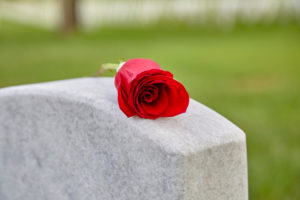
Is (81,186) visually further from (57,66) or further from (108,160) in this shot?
(57,66)

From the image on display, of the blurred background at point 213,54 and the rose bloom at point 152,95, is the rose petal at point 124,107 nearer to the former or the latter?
the rose bloom at point 152,95

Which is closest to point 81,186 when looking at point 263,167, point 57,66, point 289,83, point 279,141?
point 263,167

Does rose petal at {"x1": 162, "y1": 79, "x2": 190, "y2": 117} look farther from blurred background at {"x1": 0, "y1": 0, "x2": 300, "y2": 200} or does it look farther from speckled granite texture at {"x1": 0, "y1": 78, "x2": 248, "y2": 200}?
blurred background at {"x1": 0, "y1": 0, "x2": 300, "y2": 200}

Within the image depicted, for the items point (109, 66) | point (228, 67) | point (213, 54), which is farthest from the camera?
point (213, 54)

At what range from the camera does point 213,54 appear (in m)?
9.88

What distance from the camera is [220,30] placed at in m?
14.0

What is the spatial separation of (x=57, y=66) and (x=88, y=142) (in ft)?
22.3

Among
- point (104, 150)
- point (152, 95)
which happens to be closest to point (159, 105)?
point (152, 95)

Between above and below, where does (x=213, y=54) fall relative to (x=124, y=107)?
below

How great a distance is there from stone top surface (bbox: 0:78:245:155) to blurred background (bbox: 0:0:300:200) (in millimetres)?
1546

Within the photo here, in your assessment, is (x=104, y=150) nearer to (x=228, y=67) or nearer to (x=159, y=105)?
(x=159, y=105)

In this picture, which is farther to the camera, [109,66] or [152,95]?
[109,66]

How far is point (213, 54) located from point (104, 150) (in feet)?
27.2

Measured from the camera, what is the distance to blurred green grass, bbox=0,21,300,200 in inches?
156
